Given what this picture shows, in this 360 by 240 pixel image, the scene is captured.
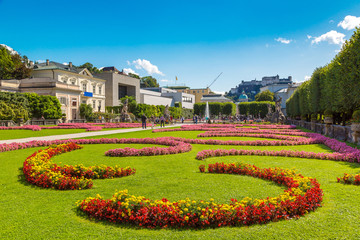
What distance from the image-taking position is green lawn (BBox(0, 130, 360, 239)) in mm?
3947

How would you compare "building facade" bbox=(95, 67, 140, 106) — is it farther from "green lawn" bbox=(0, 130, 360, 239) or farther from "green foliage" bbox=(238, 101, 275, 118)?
"green lawn" bbox=(0, 130, 360, 239)

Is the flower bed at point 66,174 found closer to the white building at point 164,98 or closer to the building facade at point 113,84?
the building facade at point 113,84

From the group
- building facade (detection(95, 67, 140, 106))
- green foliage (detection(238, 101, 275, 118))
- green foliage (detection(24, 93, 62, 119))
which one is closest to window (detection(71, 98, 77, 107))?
green foliage (detection(24, 93, 62, 119))

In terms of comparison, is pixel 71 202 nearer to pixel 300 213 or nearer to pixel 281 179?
pixel 300 213

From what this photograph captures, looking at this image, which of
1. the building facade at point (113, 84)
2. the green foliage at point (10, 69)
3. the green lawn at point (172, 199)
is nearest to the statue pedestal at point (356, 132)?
the green lawn at point (172, 199)

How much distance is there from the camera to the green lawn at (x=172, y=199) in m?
3.95

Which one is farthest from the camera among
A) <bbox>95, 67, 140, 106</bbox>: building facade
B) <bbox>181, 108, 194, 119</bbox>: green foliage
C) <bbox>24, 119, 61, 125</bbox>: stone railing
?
<bbox>181, 108, 194, 119</bbox>: green foliage

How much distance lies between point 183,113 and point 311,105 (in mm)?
58546

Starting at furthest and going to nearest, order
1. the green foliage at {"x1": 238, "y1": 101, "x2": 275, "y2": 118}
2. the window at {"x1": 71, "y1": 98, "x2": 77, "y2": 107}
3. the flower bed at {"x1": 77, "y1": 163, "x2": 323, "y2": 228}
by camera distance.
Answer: the green foliage at {"x1": 238, "y1": 101, "x2": 275, "y2": 118} < the window at {"x1": 71, "y1": 98, "x2": 77, "y2": 107} < the flower bed at {"x1": 77, "y1": 163, "x2": 323, "y2": 228}

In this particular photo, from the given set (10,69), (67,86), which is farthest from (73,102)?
(10,69)

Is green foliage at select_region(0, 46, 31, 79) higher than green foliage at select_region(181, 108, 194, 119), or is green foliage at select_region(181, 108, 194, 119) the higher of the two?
green foliage at select_region(0, 46, 31, 79)

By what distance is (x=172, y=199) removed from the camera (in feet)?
17.3

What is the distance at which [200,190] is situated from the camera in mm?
5871

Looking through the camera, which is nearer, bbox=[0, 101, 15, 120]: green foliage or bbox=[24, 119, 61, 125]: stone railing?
bbox=[0, 101, 15, 120]: green foliage
